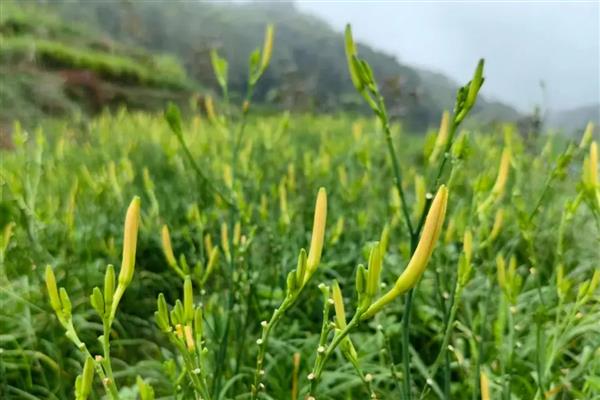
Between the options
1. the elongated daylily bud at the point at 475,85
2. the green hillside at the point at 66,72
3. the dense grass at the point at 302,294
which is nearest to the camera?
the elongated daylily bud at the point at 475,85

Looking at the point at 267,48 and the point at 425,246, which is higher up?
the point at 267,48

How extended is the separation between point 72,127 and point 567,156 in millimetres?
5331

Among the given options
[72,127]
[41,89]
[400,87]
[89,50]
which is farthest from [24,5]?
[400,87]

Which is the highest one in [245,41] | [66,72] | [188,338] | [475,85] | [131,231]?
[245,41]

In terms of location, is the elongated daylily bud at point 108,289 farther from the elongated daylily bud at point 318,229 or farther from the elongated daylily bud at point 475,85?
the elongated daylily bud at point 475,85

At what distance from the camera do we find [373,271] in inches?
22.4

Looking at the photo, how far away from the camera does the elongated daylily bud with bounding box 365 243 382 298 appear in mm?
561

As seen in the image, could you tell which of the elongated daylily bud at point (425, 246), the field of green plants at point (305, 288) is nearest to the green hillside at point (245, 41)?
the field of green plants at point (305, 288)

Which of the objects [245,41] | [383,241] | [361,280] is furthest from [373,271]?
[245,41]

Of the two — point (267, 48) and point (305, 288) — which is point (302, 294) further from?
point (267, 48)

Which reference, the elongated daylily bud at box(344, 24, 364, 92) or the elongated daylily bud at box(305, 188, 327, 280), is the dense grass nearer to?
the elongated daylily bud at box(344, 24, 364, 92)

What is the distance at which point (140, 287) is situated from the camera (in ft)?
6.48

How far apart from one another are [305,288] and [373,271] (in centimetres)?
114

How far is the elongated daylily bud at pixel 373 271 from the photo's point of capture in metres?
0.56
